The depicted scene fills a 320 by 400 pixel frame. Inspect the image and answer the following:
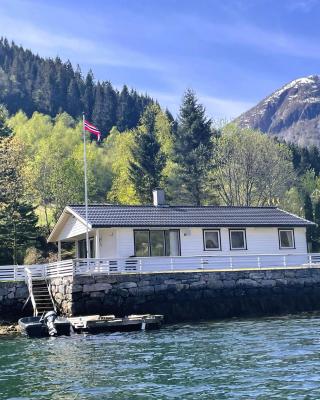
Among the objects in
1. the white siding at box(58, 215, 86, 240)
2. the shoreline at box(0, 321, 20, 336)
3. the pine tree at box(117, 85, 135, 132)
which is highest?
the pine tree at box(117, 85, 135, 132)

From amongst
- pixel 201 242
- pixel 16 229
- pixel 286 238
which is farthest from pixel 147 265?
pixel 16 229

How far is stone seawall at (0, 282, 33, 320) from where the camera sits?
92.7 ft

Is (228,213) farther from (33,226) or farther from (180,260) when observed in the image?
(33,226)

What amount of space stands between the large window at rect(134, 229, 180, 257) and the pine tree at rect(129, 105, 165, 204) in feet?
78.3

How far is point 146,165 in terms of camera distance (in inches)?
2238

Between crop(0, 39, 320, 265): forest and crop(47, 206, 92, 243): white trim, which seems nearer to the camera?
crop(47, 206, 92, 243): white trim

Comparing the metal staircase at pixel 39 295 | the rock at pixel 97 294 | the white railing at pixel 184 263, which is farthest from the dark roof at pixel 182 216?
the rock at pixel 97 294

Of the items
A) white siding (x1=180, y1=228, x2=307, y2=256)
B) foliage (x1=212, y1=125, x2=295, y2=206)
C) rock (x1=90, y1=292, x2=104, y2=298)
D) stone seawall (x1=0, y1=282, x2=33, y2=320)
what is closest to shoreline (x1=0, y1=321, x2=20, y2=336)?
stone seawall (x1=0, y1=282, x2=33, y2=320)

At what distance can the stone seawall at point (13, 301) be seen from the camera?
2827 centimetres

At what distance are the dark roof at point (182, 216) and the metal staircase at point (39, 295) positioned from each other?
3.83m

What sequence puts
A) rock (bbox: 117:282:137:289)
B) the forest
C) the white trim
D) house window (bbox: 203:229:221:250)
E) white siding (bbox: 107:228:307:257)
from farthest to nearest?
1. the forest
2. house window (bbox: 203:229:221:250)
3. the white trim
4. white siding (bbox: 107:228:307:257)
5. rock (bbox: 117:282:137:289)

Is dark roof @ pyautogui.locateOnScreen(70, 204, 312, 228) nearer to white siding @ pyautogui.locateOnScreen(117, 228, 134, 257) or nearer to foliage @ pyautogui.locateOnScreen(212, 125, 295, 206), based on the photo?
white siding @ pyautogui.locateOnScreen(117, 228, 134, 257)

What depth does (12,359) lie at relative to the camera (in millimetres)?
17547

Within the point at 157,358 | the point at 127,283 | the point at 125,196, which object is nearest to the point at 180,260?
the point at 127,283
